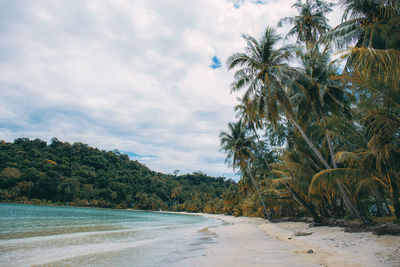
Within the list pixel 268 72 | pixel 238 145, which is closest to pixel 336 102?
pixel 268 72

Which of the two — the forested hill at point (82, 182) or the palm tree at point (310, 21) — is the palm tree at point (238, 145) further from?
the forested hill at point (82, 182)

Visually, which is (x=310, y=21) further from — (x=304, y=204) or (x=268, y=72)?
(x=304, y=204)

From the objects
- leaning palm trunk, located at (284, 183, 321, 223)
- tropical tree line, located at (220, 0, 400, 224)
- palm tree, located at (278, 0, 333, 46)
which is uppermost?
palm tree, located at (278, 0, 333, 46)

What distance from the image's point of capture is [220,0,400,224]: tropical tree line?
17.7 ft

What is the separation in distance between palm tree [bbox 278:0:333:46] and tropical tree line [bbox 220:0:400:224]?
6 cm

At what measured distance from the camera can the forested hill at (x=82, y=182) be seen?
183 ft

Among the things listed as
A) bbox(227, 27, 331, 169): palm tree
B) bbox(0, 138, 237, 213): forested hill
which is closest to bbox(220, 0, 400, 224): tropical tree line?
bbox(227, 27, 331, 169): palm tree

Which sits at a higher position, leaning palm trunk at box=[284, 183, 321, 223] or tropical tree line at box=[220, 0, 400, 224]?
tropical tree line at box=[220, 0, 400, 224]

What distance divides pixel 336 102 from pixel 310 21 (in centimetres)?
728

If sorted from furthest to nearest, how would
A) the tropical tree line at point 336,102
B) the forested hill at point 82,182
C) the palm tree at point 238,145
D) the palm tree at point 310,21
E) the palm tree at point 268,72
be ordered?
the forested hill at point 82,182 < the palm tree at point 238,145 < the palm tree at point 310,21 < the palm tree at point 268,72 < the tropical tree line at point 336,102

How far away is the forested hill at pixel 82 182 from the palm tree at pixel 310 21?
33598mm

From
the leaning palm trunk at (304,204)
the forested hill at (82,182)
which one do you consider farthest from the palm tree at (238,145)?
the forested hill at (82,182)

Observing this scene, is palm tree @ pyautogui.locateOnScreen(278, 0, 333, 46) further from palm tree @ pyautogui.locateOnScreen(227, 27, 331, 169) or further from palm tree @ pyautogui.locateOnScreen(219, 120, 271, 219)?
palm tree @ pyautogui.locateOnScreen(219, 120, 271, 219)

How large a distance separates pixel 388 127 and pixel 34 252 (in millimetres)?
10519
